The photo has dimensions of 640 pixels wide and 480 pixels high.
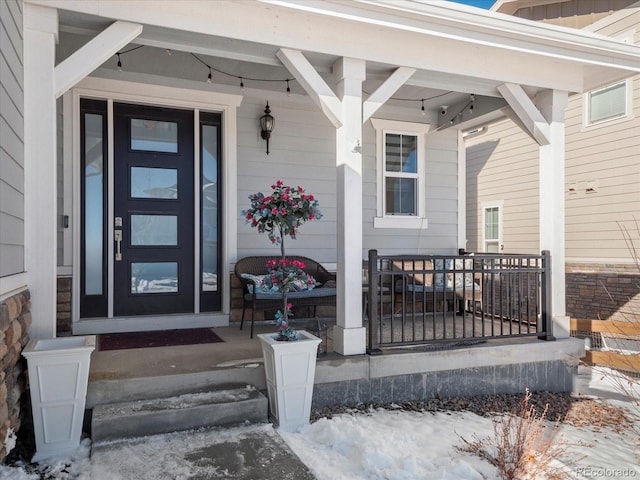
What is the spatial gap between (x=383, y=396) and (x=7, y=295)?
8.30ft

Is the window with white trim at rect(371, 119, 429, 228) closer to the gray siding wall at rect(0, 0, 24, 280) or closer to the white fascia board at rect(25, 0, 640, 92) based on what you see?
the white fascia board at rect(25, 0, 640, 92)

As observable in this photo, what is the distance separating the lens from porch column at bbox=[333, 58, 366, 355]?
352 centimetres

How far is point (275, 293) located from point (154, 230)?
139 cm

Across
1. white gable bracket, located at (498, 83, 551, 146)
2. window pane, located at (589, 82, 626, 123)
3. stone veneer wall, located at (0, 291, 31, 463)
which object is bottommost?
stone veneer wall, located at (0, 291, 31, 463)

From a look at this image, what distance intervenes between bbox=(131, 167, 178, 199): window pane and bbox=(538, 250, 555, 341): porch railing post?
3476 millimetres

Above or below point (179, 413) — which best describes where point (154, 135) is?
above

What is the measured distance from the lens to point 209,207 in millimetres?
4836

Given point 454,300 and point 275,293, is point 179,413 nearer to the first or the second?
point 275,293

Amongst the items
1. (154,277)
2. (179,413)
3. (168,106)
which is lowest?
(179,413)

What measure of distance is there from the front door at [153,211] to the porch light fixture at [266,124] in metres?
0.71

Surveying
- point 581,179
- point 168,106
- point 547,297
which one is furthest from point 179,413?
point 581,179

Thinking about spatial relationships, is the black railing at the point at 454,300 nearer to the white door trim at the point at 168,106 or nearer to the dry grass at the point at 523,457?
the dry grass at the point at 523,457

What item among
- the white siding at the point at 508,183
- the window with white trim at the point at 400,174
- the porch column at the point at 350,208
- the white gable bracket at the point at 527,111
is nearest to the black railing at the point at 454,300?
the porch column at the point at 350,208
